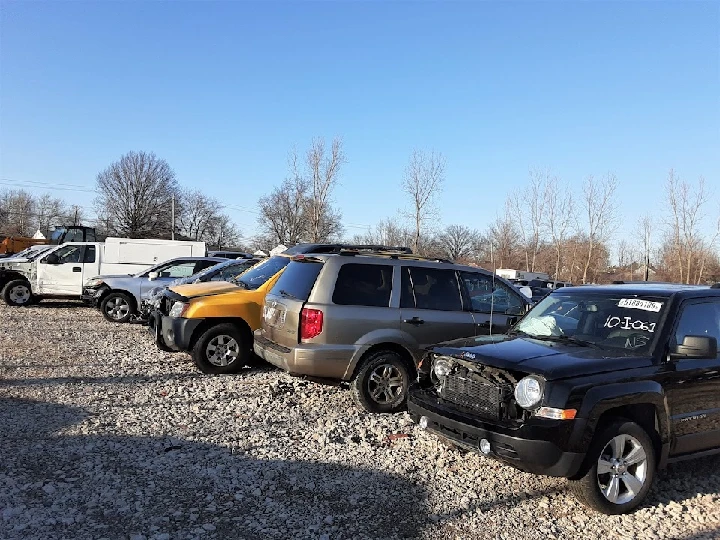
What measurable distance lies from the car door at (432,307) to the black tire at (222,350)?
9.89ft

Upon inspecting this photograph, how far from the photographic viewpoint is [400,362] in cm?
682

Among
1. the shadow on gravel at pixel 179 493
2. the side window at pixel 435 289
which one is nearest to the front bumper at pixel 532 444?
the shadow on gravel at pixel 179 493

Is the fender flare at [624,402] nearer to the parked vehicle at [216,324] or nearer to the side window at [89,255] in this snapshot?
the parked vehicle at [216,324]

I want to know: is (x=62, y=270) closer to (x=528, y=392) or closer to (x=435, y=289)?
(x=435, y=289)

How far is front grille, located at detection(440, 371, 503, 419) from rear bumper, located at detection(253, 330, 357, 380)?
5.73 feet

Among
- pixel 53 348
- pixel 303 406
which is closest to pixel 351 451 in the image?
pixel 303 406

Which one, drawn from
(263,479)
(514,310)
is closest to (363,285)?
(514,310)

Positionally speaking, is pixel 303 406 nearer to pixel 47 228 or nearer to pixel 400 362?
pixel 400 362

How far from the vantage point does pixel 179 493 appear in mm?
4312

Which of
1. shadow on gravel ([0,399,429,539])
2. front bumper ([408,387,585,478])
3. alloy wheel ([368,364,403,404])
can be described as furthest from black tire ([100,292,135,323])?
front bumper ([408,387,585,478])

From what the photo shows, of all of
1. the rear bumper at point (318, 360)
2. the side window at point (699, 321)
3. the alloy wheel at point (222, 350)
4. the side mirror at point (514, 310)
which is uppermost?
the side window at point (699, 321)

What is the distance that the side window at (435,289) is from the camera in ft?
23.3

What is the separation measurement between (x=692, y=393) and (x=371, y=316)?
3350mm

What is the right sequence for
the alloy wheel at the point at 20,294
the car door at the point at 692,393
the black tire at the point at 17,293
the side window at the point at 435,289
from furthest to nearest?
the alloy wheel at the point at 20,294
the black tire at the point at 17,293
the side window at the point at 435,289
the car door at the point at 692,393
